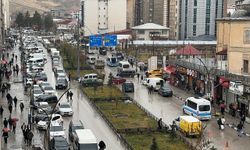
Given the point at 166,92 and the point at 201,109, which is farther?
Answer: the point at 166,92

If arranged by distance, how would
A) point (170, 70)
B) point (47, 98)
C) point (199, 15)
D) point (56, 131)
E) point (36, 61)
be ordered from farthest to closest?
point (199, 15) < point (36, 61) < point (170, 70) < point (47, 98) < point (56, 131)

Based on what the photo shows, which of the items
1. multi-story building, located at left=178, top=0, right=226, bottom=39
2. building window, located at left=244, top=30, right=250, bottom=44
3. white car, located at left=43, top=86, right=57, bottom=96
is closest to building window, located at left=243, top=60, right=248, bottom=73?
building window, located at left=244, top=30, right=250, bottom=44

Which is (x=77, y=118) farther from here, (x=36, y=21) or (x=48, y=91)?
(x=36, y=21)

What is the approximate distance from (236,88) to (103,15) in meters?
102

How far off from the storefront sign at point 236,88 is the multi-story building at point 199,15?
73143 millimetres

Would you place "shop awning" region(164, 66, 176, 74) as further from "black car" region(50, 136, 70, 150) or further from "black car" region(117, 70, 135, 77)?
"black car" region(50, 136, 70, 150)

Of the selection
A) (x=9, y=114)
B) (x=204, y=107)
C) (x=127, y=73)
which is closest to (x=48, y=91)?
(x=9, y=114)

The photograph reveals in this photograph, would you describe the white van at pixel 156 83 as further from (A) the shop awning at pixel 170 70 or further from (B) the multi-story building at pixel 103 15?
(B) the multi-story building at pixel 103 15

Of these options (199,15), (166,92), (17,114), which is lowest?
(17,114)

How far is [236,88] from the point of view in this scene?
39.3m

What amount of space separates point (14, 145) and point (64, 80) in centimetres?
2393

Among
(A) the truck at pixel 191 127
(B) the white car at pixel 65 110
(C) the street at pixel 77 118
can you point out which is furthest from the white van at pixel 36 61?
(A) the truck at pixel 191 127

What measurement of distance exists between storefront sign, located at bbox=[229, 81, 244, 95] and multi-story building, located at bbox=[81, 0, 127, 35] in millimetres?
98050

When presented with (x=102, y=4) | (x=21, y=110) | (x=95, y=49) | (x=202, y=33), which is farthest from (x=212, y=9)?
(x=21, y=110)
